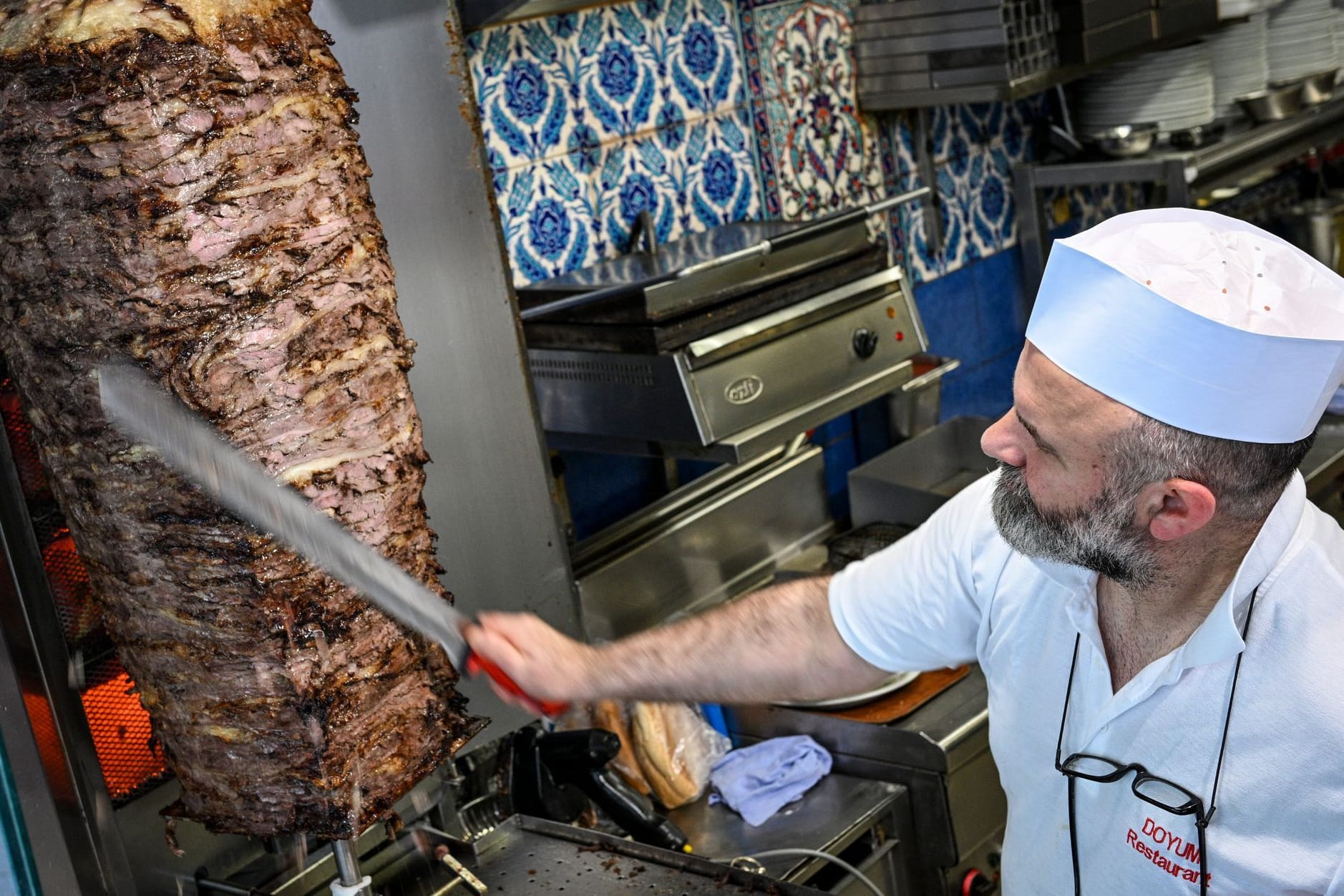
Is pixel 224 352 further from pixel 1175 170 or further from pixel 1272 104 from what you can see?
pixel 1272 104

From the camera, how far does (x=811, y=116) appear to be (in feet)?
11.8

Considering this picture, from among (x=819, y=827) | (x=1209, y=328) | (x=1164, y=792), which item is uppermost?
(x=1209, y=328)

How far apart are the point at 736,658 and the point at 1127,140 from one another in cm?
298

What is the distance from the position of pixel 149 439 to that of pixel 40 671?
1.14 ft

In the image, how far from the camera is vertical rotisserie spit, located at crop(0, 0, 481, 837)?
129 centimetres

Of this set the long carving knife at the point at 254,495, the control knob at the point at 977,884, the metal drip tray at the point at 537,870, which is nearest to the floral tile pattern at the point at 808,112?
the control knob at the point at 977,884

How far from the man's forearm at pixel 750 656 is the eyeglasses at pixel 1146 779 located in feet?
1.01

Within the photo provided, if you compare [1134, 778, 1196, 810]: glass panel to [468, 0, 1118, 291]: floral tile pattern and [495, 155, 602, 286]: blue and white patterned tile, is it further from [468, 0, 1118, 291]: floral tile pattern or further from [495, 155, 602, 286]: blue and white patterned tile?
[495, 155, 602, 286]: blue and white patterned tile

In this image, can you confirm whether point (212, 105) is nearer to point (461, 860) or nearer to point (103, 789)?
point (103, 789)

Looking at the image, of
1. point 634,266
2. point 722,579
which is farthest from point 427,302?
point 722,579

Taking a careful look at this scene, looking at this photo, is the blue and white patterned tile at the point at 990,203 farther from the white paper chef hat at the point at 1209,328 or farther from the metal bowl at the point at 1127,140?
the white paper chef hat at the point at 1209,328

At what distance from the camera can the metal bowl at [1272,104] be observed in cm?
437

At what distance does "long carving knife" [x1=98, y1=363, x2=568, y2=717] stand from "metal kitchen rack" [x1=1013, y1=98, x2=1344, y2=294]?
10.3 ft

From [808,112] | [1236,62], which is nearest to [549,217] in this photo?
[808,112]
